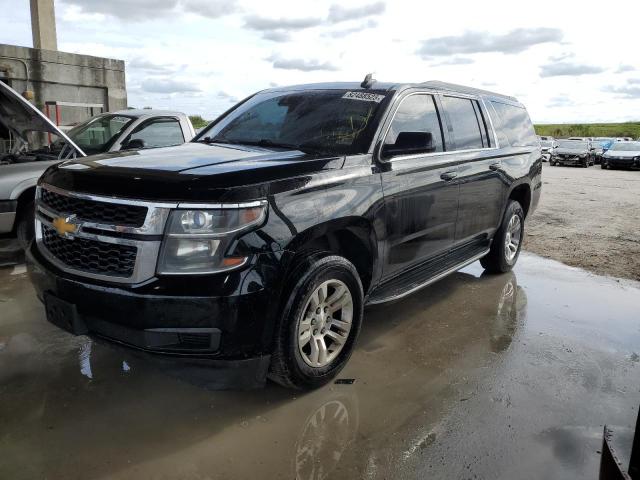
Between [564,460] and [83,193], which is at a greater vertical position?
[83,193]

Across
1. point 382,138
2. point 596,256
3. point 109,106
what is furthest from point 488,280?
point 109,106

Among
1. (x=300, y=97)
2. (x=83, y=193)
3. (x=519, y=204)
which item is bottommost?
(x=519, y=204)

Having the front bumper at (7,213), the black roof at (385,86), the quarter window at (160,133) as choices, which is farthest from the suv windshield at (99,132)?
the black roof at (385,86)

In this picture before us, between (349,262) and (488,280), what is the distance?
2991 millimetres

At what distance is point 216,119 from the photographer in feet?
15.4

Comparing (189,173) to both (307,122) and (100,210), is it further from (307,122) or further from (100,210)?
(307,122)

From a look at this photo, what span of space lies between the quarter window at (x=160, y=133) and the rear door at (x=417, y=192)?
11.5 feet

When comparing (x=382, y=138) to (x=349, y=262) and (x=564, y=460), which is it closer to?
(x=349, y=262)

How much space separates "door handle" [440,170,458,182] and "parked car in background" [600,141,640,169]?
77.9 ft

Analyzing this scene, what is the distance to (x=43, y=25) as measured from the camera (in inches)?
558

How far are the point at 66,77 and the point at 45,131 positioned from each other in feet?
30.7

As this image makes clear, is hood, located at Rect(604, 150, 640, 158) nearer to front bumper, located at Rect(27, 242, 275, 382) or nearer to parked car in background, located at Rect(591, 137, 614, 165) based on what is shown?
parked car in background, located at Rect(591, 137, 614, 165)

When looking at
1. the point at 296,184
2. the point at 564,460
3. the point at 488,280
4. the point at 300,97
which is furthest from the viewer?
the point at 488,280

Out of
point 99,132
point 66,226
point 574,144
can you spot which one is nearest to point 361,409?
point 66,226
